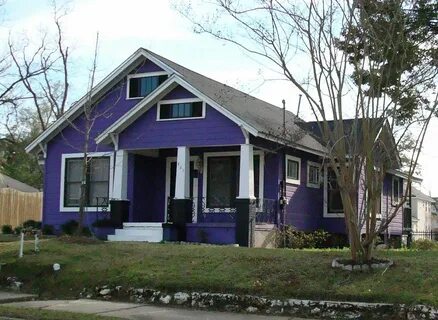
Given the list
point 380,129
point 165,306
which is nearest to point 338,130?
point 380,129

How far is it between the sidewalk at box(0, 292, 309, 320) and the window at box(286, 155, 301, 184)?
438 inches

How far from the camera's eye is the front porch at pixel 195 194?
1884 cm

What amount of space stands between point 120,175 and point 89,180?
2504mm

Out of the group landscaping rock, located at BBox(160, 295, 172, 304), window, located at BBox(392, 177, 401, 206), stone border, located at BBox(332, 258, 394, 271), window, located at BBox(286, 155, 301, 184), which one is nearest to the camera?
stone border, located at BBox(332, 258, 394, 271)

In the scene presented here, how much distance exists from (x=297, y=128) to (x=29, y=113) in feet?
126

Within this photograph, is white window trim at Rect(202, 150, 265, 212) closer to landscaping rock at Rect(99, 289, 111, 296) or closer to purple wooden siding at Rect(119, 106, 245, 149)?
purple wooden siding at Rect(119, 106, 245, 149)

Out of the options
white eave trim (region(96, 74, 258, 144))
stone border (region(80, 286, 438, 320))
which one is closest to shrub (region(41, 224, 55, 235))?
white eave trim (region(96, 74, 258, 144))

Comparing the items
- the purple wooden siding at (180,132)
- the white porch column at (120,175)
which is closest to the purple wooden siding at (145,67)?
the purple wooden siding at (180,132)

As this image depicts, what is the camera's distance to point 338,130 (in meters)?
11.1

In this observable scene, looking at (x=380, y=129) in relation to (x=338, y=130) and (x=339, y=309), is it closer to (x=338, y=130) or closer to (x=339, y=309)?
(x=338, y=130)

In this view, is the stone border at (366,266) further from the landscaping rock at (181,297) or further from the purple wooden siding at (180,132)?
the purple wooden siding at (180,132)

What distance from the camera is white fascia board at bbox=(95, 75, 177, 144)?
66.6ft

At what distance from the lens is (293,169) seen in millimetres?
21906

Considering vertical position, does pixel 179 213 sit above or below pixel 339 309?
above
